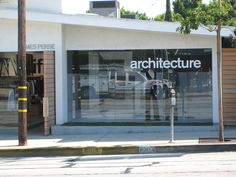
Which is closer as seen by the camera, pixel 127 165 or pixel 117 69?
pixel 127 165

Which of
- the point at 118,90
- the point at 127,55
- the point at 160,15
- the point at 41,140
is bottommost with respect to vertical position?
the point at 41,140

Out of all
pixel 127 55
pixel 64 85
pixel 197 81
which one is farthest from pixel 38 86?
pixel 197 81

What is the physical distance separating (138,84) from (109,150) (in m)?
4.56

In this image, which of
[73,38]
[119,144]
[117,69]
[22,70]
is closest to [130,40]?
[117,69]

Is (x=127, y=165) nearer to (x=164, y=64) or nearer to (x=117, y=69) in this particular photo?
(x=164, y=64)

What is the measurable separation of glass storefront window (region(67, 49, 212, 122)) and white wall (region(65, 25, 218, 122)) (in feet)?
0.58

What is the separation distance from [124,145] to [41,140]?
2975 mm

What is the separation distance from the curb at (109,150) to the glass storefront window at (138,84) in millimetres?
4130

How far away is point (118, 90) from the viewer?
58.0 ft

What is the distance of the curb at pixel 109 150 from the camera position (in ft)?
43.2

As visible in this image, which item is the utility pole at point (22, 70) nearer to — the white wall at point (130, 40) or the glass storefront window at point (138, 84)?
the white wall at point (130, 40)

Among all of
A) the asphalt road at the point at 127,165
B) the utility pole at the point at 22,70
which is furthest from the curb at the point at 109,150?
the utility pole at the point at 22,70

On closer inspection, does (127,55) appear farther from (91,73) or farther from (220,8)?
(220,8)

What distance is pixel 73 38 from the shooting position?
57.9ft
